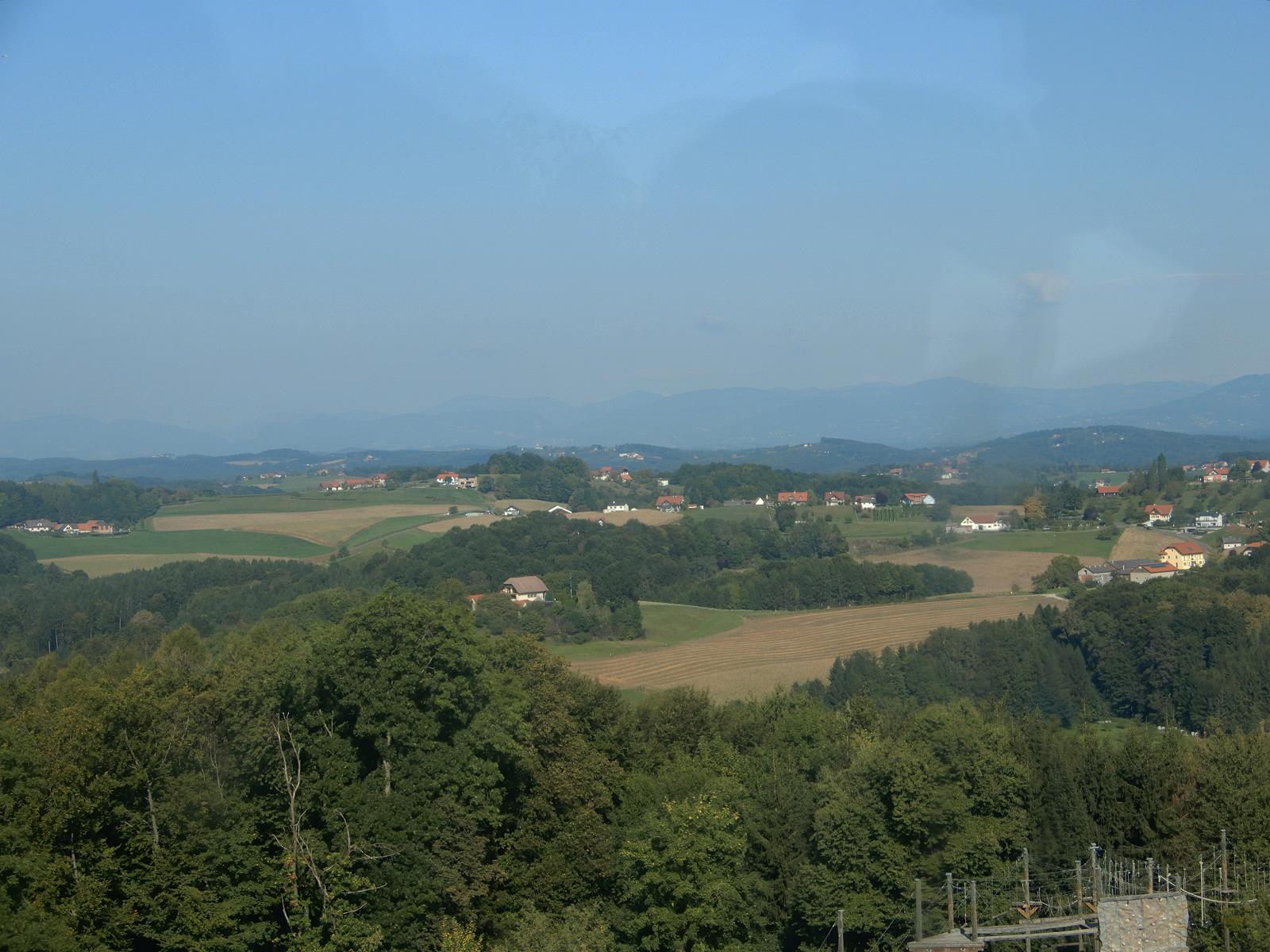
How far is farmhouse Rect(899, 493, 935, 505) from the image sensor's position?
4809 centimetres

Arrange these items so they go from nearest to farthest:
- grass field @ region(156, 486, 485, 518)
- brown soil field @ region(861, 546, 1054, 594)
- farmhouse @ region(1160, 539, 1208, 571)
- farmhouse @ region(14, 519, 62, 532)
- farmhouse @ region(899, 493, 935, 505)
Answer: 1. farmhouse @ region(1160, 539, 1208, 571)
2. brown soil field @ region(861, 546, 1054, 594)
3. farmhouse @ region(899, 493, 935, 505)
4. farmhouse @ region(14, 519, 62, 532)
5. grass field @ region(156, 486, 485, 518)

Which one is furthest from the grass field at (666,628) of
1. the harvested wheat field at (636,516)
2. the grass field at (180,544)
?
the grass field at (180,544)

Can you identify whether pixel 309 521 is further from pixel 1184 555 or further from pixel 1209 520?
pixel 1209 520

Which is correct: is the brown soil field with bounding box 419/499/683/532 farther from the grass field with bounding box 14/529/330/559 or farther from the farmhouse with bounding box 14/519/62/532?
the farmhouse with bounding box 14/519/62/532

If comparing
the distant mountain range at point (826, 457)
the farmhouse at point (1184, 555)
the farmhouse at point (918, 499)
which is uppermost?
the distant mountain range at point (826, 457)

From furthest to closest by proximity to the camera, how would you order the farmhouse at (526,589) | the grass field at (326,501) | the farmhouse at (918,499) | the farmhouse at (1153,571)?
the grass field at (326,501) < the farmhouse at (918,499) < the farmhouse at (526,589) < the farmhouse at (1153,571)

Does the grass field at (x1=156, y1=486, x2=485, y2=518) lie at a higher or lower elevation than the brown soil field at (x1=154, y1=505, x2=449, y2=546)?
higher

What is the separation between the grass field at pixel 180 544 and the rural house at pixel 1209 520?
35.5 metres

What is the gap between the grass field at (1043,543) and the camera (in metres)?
39.8

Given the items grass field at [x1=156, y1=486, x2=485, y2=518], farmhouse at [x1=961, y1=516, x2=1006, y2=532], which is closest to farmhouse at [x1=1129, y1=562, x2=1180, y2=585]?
farmhouse at [x1=961, y1=516, x2=1006, y2=532]

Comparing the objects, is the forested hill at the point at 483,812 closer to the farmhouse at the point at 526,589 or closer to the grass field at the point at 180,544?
the farmhouse at the point at 526,589

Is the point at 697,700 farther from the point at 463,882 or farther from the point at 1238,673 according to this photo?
the point at 1238,673

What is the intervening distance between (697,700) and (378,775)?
6.67m

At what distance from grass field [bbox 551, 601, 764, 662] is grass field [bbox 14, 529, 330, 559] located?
56.9ft
